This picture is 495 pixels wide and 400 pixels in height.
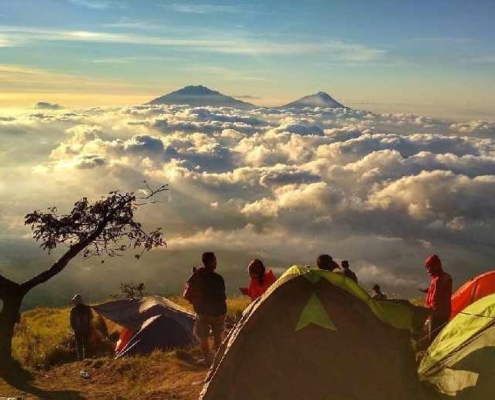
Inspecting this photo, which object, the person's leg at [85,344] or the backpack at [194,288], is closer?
the backpack at [194,288]

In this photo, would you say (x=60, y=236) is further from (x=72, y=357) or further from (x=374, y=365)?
(x=374, y=365)

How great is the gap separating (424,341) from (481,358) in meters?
4.18

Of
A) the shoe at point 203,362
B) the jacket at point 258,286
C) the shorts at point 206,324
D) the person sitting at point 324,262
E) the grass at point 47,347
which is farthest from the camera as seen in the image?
the grass at point 47,347

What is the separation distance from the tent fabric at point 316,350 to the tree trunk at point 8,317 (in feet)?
22.3

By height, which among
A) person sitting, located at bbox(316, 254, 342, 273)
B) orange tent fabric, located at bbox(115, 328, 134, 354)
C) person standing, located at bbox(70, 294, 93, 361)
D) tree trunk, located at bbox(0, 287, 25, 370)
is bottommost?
orange tent fabric, located at bbox(115, 328, 134, 354)

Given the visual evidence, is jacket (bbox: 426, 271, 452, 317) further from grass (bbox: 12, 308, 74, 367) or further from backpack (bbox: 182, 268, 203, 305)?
grass (bbox: 12, 308, 74, 367)

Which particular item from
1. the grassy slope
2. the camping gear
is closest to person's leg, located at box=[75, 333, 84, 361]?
the grassy slope

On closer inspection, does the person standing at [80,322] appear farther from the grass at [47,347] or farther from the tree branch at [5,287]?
the tree branch at [5,287]

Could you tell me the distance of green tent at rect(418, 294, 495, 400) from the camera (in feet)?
27.2

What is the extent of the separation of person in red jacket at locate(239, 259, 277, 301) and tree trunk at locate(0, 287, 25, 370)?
5.56m

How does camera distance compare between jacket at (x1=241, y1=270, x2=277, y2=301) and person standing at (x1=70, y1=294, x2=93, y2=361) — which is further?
person standing at (x1=70, y1=294, x2=93, y2=361)

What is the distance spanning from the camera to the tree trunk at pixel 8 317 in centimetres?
1314

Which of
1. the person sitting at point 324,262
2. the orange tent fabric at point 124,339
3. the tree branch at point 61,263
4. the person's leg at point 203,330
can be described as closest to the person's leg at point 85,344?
the orange tent fabric at point 124,339

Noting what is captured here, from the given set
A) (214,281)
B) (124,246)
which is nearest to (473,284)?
(214,281)
